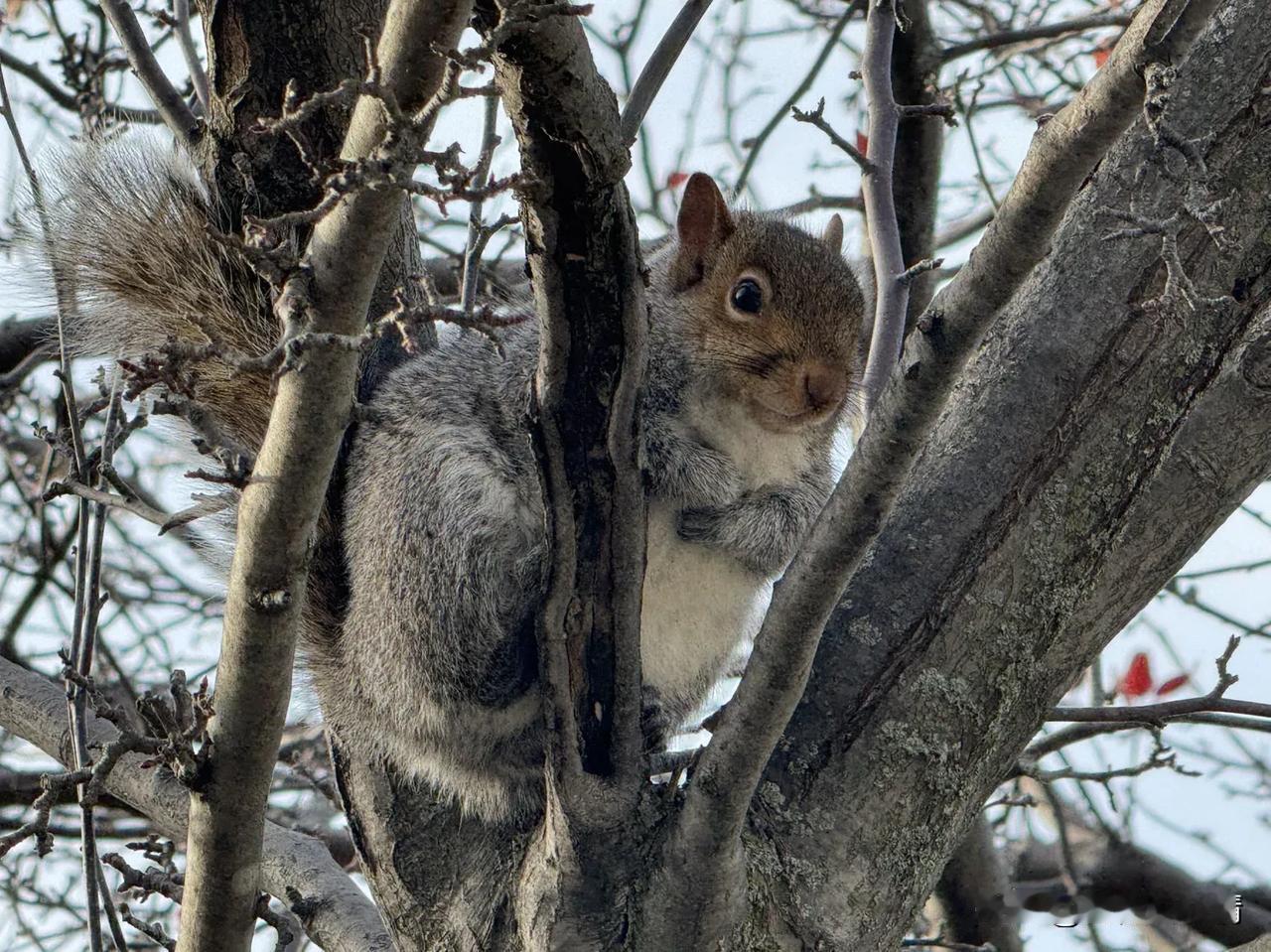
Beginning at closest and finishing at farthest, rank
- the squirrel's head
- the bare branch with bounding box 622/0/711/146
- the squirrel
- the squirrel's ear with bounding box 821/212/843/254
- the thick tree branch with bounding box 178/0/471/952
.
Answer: the thick tree branch with bounding box 178/0/471/952
the bare branch with bounding box 622/0/711/146
the squirrel
the squirrel's head
the squirrel's ear with bounding box 821/212/843/254

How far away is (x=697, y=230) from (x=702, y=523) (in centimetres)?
51

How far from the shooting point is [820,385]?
84.0 inches

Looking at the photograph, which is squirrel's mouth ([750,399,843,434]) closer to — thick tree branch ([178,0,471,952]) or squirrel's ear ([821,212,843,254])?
squirrel's ear ([821,212,843,254])

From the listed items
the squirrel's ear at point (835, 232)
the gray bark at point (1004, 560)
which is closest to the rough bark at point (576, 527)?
the gray bark at point (1004, 560)

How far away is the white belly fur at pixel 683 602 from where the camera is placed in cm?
212

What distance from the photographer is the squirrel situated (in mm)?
2049

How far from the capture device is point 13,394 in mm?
3516

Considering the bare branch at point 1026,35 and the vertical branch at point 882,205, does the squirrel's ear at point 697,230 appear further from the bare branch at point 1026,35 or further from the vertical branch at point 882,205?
A: the bare branch at point 1026,35

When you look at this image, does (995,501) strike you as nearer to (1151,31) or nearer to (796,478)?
(796,478)

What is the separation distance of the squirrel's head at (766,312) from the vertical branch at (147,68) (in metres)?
0.83

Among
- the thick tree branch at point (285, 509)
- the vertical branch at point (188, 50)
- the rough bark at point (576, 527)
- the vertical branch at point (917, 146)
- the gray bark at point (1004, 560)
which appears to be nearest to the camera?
the thick tree branch at point (285, 509)

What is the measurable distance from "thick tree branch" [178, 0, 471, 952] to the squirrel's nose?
969 mm

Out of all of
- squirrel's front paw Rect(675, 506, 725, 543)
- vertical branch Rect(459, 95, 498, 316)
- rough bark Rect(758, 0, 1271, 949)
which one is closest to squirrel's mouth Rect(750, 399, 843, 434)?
squirrel's front paw Rect(675, 506, 725, 543)

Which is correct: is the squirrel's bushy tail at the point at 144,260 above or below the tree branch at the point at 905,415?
above
